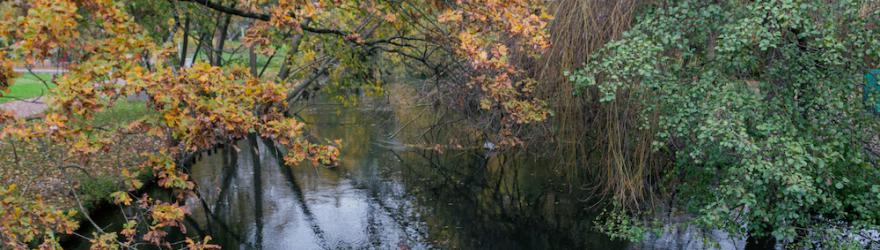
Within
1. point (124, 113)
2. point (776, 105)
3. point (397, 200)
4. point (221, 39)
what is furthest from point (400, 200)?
point (124, 113)

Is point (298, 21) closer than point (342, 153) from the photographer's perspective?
Yes

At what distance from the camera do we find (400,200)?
13461mm

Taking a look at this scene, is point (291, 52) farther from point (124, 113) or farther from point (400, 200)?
point (124, 113)

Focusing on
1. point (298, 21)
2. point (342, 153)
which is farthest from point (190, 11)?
point (342, 153)

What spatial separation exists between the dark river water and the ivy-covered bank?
3471 mm

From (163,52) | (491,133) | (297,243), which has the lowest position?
(297,243)

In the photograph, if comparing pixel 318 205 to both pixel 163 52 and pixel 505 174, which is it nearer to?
pixel 505 174

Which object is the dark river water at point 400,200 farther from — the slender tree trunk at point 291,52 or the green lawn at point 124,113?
the green lawn at point 124,113

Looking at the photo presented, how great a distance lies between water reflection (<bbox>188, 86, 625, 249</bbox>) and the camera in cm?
1117

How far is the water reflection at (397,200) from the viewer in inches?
440

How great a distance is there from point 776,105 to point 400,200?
7.60 metres

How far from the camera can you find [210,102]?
5203 mm

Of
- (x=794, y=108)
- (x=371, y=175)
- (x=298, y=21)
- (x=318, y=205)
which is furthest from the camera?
(x=371, y=175)

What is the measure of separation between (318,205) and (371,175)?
95.6 inches
